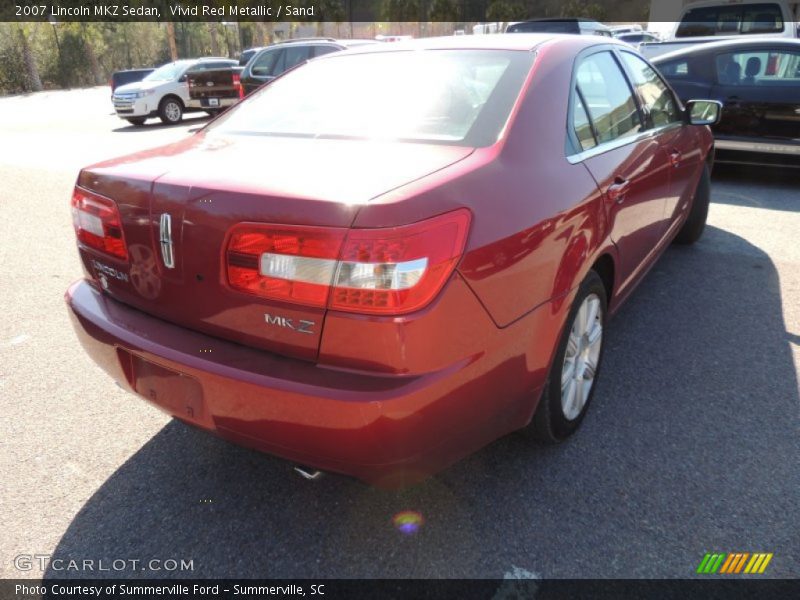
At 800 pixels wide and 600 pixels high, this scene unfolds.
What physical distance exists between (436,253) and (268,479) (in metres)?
1.25

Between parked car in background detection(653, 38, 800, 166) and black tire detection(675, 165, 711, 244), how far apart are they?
2499mm

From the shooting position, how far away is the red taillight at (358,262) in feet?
5.39

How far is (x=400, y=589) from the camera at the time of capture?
6.36ft

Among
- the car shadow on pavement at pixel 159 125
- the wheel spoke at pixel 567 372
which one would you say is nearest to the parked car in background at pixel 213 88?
the car shadow on pavement at pixel 159 125

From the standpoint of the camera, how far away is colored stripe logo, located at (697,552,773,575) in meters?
1.97

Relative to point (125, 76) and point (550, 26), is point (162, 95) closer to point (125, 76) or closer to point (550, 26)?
point (125, 76)

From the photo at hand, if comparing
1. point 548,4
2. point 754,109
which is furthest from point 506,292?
point 548,4

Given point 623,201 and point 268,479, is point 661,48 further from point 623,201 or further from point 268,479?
point 268,479

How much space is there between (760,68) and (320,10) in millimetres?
54851

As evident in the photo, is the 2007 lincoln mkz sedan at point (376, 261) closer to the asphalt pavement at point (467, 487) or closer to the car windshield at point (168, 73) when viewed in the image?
the asphalt pavement at point (467, 487)

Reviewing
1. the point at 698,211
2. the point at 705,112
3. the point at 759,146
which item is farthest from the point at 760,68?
the point at 705,112

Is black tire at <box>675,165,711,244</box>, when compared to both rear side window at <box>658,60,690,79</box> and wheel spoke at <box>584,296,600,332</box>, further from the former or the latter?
rear side window at <box>658,60,690,79</box>

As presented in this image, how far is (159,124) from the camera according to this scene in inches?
620

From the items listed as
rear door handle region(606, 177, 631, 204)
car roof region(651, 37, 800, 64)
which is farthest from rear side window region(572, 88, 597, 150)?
car roof region(651, 37, 800, 64)
